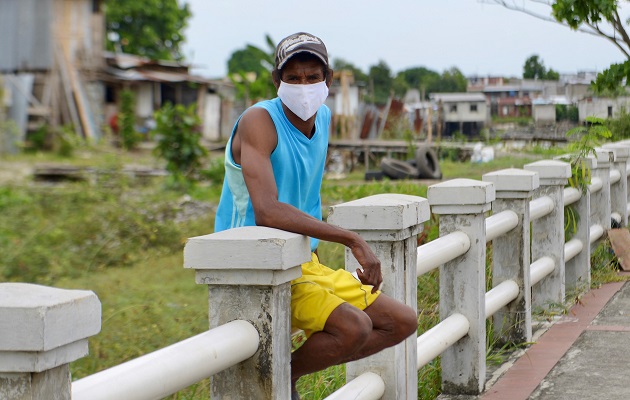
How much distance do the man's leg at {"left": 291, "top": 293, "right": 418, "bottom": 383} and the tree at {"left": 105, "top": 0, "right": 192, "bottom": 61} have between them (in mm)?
50159

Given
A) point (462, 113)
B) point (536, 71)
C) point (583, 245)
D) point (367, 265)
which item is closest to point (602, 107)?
point (536, 71)

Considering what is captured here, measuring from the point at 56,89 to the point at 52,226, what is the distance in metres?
19.2

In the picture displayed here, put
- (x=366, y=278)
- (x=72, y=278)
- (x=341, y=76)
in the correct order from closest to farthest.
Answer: (x=366, y=278), (x=72, y=278), (x=341, y=76)

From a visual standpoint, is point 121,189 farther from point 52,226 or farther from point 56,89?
point 56,89

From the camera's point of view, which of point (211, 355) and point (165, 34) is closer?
point (211, 355)

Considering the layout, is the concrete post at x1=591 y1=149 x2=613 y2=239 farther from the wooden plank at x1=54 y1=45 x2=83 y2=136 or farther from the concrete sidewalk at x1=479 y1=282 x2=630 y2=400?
the wooden plank at x1=54 y1=45 x2=83 y2=136

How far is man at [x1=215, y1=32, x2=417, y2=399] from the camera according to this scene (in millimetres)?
3561

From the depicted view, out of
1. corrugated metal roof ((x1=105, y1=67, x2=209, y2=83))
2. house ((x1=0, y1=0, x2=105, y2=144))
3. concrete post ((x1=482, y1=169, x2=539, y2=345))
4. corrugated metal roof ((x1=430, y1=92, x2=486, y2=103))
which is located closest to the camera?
concrete post ((x1=482, y1=169, x2=539, y2=345))

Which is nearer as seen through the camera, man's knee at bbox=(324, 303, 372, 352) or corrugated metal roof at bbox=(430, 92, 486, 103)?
man's knee at bbox=(324, 303, 372, 352)

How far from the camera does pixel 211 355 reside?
299cm

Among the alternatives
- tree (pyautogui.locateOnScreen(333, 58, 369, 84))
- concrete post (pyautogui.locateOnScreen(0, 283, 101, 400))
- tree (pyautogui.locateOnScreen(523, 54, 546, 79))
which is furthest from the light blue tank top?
tree (pyautogui.locateOnScreen(333, 58, 369, 84))

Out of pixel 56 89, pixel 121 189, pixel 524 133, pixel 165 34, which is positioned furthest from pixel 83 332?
pixel 165 34

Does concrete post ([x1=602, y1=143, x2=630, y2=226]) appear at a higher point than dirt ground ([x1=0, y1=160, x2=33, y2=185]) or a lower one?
higher

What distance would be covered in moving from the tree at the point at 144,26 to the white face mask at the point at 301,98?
4993 cm
